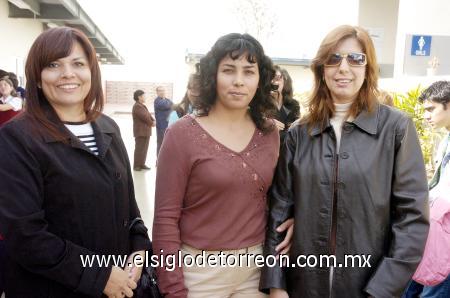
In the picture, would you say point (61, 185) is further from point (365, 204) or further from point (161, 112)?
point (161, 112)

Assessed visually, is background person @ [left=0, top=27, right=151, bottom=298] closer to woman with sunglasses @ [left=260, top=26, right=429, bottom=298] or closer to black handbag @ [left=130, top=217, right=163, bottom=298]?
black handbag @ [left=130, top=217, right=163, bottom=298]

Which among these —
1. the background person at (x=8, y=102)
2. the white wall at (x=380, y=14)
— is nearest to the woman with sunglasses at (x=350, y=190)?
the background person at (x=8, y=102)

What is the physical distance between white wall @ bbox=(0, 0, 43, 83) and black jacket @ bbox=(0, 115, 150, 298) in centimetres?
654

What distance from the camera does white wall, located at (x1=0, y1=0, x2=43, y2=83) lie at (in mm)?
7968

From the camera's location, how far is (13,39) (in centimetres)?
869

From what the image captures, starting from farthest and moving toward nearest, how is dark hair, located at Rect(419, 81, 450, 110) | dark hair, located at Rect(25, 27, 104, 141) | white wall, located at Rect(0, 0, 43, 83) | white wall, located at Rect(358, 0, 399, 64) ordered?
white wall, located at Rect(358, 0, 399, 64), white wall, located at Rect(0, 0, 43, 83), dark hair, located at Rect(419, 81, 450, 110), dark hair, located at Rect(25, 27, 104, 141)

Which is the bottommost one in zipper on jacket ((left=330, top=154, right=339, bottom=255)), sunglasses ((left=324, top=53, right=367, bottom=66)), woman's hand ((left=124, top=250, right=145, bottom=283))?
woman's hand ((left=124, top=250, right=145, bottom=283))

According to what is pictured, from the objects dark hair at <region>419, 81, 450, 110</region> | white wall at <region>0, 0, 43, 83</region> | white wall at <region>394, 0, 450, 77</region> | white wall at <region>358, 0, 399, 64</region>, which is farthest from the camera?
white wall at <region>358, 0, 399, 64</region>

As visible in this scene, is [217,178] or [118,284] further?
[217,178]

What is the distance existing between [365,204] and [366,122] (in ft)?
1.13

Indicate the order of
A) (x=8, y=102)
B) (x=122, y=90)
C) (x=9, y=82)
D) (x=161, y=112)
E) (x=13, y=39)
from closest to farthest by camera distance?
1. (x=8, y=102)
2. (x=9, y=82)
3. (x=13, y=39)
4. (x=161, y=112)
5. (x=122, y=90)

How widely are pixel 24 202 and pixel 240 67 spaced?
42.4 inches

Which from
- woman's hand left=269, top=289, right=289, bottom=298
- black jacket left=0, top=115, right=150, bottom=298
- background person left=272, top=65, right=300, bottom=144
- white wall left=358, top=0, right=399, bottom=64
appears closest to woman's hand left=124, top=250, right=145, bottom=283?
black jacket left=0, top=115, right=150, bottom=298

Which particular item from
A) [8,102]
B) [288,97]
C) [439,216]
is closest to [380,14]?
[288,97]
